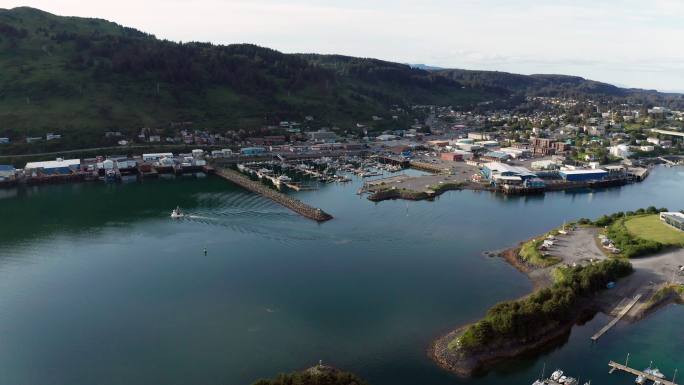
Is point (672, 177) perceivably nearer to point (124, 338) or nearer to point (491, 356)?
point (491, 356)

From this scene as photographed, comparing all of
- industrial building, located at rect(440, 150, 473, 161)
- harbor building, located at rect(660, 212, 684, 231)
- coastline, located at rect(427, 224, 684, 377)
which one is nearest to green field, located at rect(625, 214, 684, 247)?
harbor building, located at rect(660, 212, 684, 231)

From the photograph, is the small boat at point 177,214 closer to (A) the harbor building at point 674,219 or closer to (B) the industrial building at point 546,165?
(A) the harbor building at point 674,219

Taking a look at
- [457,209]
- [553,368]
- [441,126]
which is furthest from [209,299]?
[441,126]

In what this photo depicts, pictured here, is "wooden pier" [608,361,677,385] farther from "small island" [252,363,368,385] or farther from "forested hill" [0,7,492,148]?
"forested hill" [0,7,492,148]

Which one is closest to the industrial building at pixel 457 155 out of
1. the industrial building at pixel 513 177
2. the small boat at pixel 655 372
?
the industrial building at pixel 513 177

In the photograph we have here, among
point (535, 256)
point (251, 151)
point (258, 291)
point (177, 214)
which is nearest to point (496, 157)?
point (251, 151)
